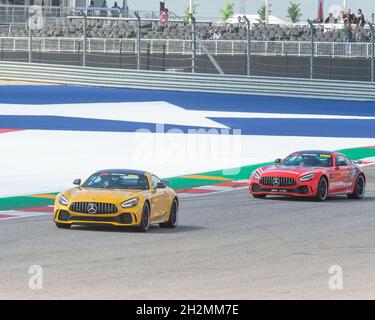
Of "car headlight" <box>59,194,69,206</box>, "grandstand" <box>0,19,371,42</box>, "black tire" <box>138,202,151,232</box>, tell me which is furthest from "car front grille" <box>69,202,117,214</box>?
"grandstand" <box>0,19,371,42</box>

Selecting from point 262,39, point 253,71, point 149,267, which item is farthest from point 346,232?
point 262,39

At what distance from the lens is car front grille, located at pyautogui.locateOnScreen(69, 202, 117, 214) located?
17953 mm

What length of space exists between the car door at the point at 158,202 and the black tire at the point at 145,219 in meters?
0.14

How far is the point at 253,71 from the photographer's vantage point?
49.6 meters

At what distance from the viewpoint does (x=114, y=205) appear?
Answer: 18.0 meters

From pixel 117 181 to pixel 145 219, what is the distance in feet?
3.38

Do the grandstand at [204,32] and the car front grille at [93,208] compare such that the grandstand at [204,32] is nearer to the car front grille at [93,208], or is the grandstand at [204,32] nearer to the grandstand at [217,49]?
the grandstand at [217,49]

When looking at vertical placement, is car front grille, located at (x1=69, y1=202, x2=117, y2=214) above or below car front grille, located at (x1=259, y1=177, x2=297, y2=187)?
above

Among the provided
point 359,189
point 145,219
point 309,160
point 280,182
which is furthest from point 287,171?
point 145,219

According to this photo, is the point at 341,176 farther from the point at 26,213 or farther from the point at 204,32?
the point at 204,32

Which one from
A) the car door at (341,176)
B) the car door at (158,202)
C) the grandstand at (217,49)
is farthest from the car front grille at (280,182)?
the grandstand at (217,49)

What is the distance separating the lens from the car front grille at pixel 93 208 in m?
18.0

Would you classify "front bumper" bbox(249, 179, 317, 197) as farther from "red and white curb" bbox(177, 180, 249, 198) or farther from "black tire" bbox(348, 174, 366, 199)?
"red and white curb" bbox(177, 180, 249, 198)

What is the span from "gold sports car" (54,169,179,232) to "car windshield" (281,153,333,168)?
20.5ft
